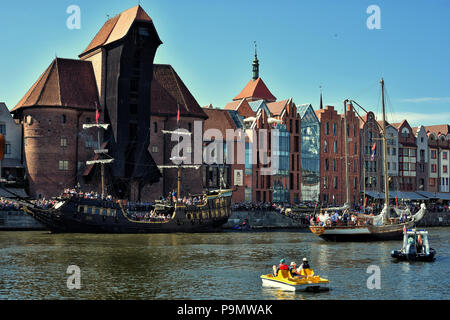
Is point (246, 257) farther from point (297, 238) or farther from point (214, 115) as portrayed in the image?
point (214, 115)

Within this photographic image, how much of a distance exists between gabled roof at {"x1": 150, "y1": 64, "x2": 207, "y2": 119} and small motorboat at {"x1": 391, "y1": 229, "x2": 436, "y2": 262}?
5190 centimetres

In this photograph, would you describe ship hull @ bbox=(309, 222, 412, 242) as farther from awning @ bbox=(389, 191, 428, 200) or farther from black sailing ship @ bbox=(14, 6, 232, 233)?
awning @ bbox=(389, 191, 428, 200)

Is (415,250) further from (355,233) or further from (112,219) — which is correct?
(112,219)

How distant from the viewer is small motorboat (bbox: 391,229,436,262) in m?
47.2

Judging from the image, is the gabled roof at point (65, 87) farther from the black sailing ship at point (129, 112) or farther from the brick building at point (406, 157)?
the brick building at point (406, 157)

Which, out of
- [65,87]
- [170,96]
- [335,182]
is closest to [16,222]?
[65,87]

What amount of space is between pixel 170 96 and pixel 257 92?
4286 centimetres

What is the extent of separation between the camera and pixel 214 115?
110m

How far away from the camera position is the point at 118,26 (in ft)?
302

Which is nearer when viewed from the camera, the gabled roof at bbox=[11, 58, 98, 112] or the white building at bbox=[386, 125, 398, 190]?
the gabled roof at bbox=[11, 58, 98, 112]

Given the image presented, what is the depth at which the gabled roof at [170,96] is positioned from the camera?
3809 inches

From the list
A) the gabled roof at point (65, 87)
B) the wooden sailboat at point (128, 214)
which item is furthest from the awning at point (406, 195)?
the gabled roof at point (65, 87)

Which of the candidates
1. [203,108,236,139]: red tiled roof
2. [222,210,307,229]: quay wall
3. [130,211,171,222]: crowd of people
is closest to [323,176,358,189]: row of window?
[203,108,236,139]: red tiled roof

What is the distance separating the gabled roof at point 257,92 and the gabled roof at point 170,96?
1498 inches
